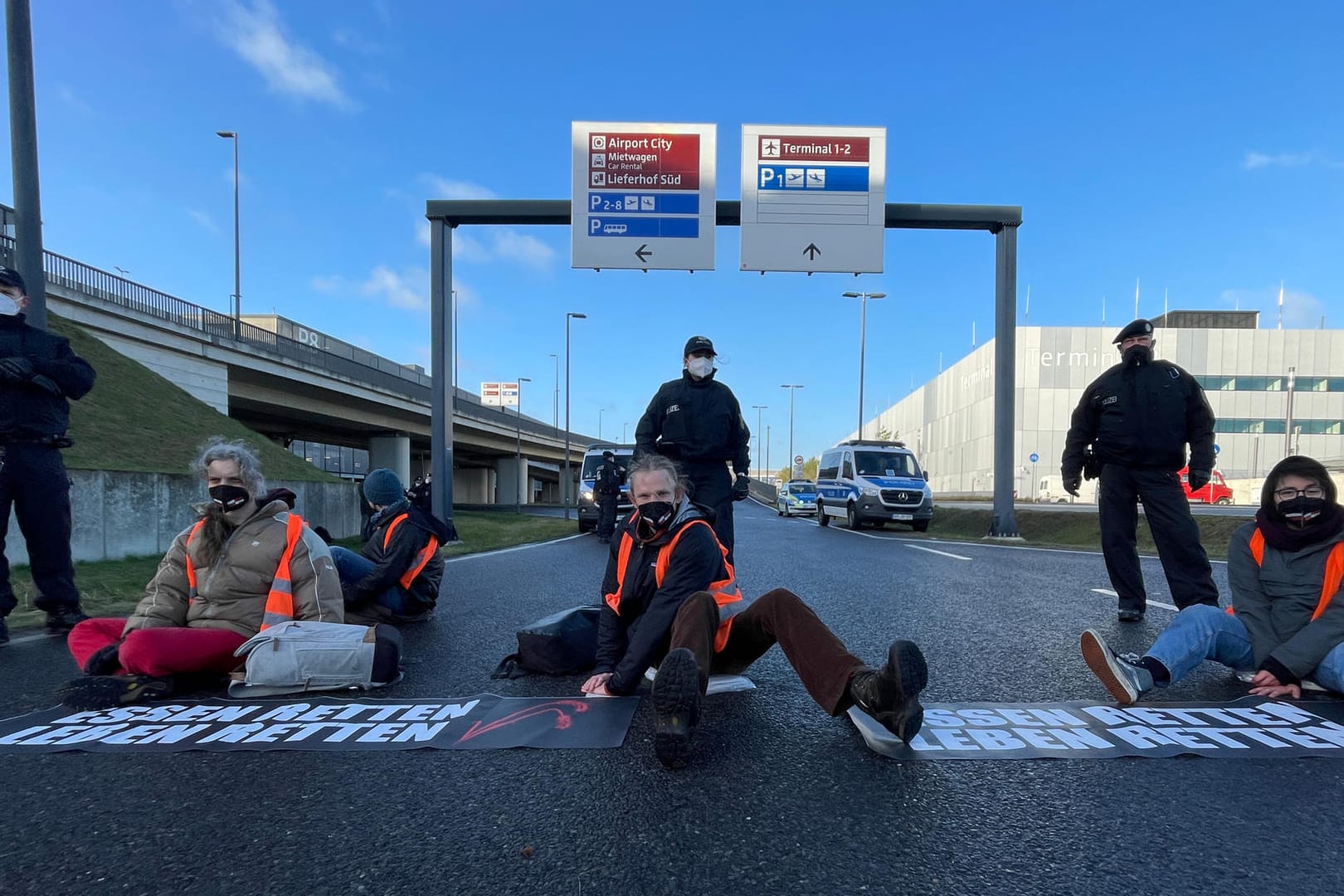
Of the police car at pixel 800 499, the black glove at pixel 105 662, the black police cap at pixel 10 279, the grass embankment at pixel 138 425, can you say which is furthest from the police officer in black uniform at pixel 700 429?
the police car at pixel 800 499

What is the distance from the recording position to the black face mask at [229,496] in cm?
338

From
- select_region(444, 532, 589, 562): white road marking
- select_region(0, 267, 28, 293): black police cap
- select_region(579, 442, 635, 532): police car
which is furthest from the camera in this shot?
select_region(579, 442, 635, 532): police car

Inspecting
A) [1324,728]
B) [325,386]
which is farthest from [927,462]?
[1324,728]

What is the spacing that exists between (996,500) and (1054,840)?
12.7m

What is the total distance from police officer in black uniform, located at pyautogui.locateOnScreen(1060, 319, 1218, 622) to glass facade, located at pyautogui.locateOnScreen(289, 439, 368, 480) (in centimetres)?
5739

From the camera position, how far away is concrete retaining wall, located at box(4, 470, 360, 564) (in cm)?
854

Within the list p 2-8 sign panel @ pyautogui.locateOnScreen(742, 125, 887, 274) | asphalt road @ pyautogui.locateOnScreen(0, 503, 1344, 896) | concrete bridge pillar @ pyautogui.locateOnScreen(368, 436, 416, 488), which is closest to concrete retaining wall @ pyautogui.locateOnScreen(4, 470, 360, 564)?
asphalt road @ pyautogui.locateOnScreen(0, 503, 1344, 896)

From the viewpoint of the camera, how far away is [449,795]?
2.12 metres

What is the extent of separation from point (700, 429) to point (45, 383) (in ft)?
13.6

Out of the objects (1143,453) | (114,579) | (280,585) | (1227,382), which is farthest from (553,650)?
(1227,382)

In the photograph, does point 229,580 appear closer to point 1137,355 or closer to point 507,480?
point 1137,355

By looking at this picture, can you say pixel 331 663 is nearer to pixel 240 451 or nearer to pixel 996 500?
pixel 240 451

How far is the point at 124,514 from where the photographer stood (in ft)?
30.3

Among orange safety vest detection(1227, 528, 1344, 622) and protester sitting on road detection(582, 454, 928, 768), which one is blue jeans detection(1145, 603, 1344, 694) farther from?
protester sitting on road detection(582, 454, 928, 768)
